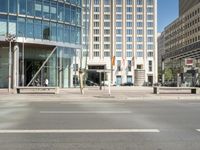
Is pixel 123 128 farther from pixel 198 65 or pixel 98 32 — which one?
pixel 98 32

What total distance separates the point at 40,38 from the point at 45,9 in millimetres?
4218

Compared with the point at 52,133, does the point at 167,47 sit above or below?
above

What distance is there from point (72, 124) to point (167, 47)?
17224cm

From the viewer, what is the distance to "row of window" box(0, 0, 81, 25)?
1986 inches

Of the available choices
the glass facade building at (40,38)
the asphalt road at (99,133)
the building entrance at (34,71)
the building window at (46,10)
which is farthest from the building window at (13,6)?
the asphalt road at (99,133)

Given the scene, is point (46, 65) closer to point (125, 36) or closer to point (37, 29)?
point (37, 29)

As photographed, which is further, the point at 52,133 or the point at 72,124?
the point at 72,124

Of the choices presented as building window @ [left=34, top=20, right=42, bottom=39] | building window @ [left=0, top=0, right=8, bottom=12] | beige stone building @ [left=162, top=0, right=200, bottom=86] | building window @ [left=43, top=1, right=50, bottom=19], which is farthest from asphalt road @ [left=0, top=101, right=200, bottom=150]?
beige stone building @ [left=162, top=0, right=200, bottom=86]

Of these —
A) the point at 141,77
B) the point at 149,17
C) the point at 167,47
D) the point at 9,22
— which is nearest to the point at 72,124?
the point at 9,22

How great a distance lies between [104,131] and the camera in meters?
10.8

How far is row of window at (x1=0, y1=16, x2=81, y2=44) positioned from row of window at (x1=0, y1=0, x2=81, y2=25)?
889 millimetres

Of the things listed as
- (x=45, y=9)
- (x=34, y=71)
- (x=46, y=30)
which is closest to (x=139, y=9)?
(x=45, y=9)

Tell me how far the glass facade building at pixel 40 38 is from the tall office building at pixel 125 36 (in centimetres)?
8421

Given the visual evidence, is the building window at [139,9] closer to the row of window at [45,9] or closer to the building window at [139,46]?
the building window at [139,46]
